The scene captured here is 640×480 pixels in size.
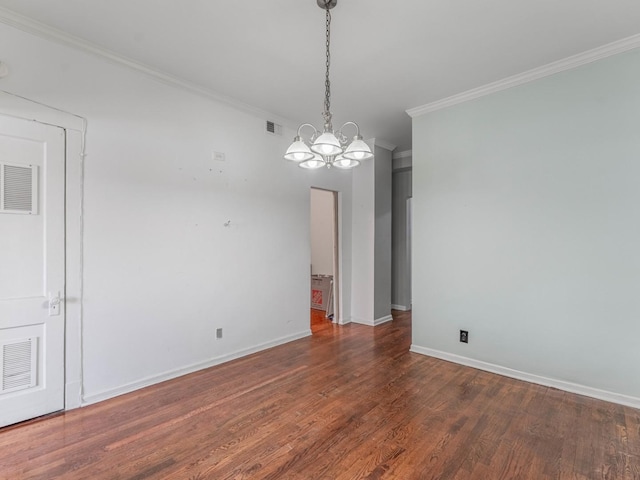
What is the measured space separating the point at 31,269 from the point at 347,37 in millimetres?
3090

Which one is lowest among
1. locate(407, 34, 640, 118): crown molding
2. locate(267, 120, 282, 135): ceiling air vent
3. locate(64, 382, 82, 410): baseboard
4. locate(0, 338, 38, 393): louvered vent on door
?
locate(64, 382, 82, 410): baseboard

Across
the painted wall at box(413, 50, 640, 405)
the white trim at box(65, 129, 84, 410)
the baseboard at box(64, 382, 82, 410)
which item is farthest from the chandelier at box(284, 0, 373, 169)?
the baseboard at box(64, 382, 82, 410)

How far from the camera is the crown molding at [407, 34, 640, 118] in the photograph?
2.73 m

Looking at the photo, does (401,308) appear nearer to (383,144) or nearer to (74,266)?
(383,144)

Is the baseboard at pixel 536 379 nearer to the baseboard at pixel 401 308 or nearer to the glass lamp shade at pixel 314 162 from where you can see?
the baseboard at pixel 401 308

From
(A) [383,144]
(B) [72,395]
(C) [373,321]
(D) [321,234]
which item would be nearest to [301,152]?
(B) [72,395]

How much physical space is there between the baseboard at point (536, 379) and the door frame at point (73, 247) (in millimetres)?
3493

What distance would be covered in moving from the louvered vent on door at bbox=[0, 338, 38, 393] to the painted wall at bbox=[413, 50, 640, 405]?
3753 millimetres

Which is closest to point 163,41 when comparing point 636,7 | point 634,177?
point 636,7

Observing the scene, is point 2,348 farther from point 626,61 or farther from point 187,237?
point 626,61

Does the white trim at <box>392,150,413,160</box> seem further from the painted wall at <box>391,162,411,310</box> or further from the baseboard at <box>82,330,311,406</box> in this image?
the baseboard at <box>82,330,311,406</box>

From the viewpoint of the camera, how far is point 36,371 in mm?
2533

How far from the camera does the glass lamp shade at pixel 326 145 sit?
6.67ft

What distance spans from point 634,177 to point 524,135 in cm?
95
